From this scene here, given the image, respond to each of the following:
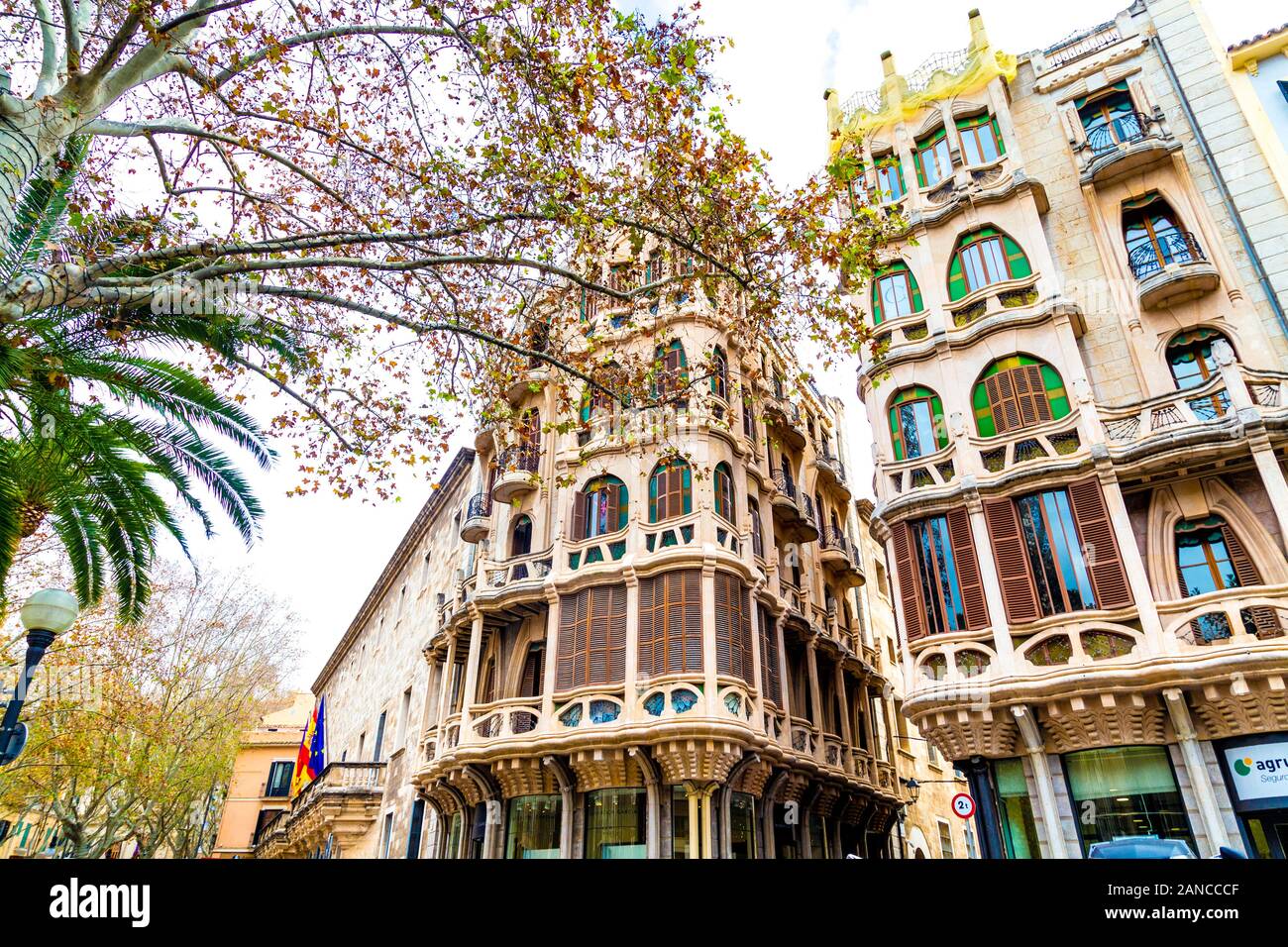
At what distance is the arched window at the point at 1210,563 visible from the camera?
1323 centimetres

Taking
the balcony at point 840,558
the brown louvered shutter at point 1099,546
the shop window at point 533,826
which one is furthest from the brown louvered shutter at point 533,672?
the brown louvered shutter at point 1099,546

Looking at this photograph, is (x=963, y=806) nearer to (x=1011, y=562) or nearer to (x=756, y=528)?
(x=1011, y=562)

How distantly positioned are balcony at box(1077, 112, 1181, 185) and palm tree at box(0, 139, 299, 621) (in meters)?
18.2

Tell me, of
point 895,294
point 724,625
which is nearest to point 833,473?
point 895,294

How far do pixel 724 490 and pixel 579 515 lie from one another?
4.21 metres

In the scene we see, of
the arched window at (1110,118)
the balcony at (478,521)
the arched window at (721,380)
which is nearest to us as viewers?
the arched window at (1110,118)

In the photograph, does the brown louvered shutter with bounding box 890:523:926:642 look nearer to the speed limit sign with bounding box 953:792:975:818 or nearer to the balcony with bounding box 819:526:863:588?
the speed limit sign with bounding box 953:792:975:818

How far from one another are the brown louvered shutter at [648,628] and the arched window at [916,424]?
6.93 m

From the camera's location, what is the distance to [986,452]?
53.7 feet

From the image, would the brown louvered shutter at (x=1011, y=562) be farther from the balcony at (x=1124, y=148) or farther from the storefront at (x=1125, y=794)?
the balcony at (x=1124, y=148)

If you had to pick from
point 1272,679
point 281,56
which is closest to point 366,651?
point 281,56

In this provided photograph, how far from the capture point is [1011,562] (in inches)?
599
